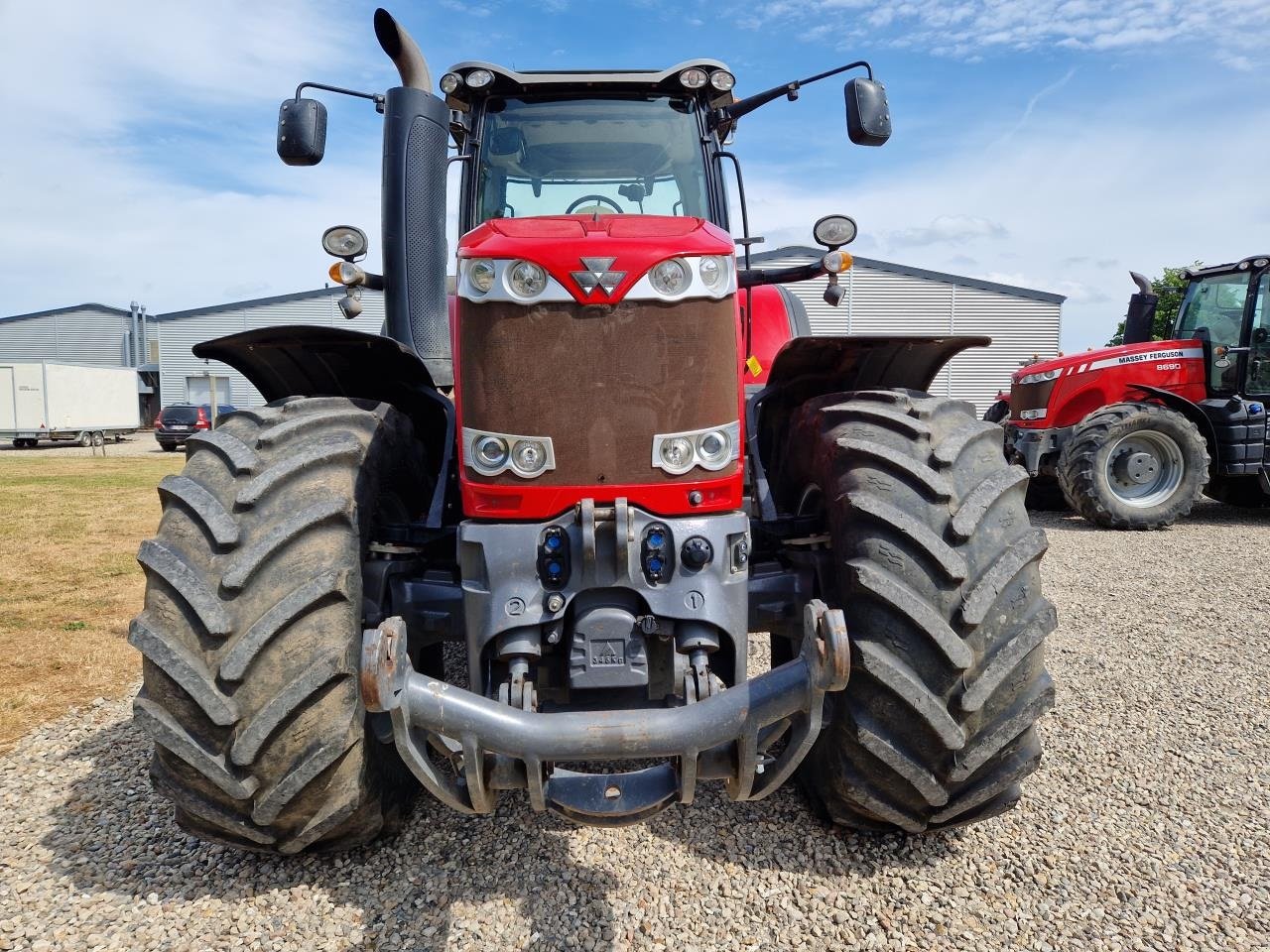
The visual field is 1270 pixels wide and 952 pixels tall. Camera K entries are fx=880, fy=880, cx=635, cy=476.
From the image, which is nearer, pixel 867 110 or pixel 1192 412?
pixel 867 110

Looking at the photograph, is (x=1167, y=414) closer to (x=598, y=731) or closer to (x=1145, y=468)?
(x=1145, y=468)

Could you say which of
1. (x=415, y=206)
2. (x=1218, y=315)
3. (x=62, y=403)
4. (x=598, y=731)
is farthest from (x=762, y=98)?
(x=62, y=403)

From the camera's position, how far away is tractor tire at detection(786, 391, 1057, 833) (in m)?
2.42

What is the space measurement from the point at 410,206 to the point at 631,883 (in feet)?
8.66

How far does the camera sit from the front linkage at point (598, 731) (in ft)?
6.72

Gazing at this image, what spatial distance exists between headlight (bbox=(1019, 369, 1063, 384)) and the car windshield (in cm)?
751

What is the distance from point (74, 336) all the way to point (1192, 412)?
Answer: 1842 inches

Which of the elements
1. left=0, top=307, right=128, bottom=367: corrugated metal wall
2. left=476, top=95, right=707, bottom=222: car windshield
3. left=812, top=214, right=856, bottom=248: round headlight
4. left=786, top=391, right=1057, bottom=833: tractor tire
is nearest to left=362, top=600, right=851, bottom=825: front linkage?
left=786, top=391, right=1057, bottom=833: tractor tire

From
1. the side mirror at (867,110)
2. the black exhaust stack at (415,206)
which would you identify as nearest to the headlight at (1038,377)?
the side mirror at (867,110)

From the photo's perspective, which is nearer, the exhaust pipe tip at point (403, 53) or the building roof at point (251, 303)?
the exhaust pipe tip at point (403, 53)

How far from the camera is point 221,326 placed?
37.4m

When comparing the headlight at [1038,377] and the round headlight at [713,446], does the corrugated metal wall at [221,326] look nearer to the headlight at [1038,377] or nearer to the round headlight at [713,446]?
the headlight at [1038,377]

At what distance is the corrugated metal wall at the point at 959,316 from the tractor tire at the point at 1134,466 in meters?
19.8

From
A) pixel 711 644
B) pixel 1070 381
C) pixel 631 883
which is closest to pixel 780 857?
pixel 631 883
